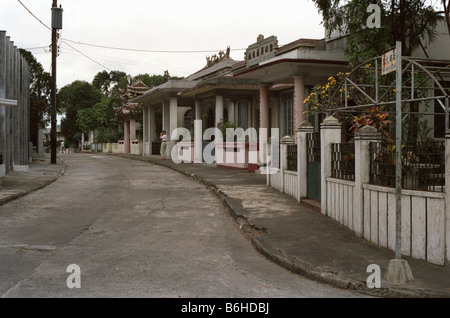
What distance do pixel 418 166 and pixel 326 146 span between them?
3209 millimetres

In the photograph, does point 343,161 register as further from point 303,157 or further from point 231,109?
point 231,109

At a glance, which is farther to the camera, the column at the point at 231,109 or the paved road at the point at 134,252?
the column at the point at 231,109

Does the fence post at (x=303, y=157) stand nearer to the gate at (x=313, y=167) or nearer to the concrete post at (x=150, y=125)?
the gate at (x=313, y=167)

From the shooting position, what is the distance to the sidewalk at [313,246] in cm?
553

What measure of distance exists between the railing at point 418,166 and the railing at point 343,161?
114 centimetres

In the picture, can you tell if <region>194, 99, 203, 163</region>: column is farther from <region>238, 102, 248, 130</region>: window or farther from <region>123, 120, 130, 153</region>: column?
<region>123, 120, 130, 153</region>: column

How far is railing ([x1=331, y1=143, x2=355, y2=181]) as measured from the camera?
28.8 feet

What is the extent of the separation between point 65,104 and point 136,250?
63.9 meters

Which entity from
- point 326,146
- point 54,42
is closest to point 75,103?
point 54,42

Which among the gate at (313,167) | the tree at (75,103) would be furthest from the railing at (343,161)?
the tree at (75,103)

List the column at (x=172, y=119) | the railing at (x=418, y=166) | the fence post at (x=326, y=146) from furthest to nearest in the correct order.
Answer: the column at (x=172, y=119) → the fence post at (x=326, y=146) → the railing at (x=418, y=166)

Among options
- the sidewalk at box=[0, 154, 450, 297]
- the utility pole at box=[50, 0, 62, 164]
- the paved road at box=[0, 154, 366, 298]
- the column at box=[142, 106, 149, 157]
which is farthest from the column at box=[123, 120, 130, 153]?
the paved road at box=[0, 154, 366, 298]

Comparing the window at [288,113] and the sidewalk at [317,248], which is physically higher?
the window at [288,113]

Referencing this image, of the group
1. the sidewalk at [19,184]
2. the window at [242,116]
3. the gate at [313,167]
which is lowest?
the sidewalk at [19,184]
